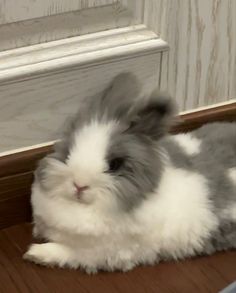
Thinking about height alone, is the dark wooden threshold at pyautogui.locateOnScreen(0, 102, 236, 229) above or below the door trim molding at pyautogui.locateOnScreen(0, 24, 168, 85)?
below

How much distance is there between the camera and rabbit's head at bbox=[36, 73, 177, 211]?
1175mm

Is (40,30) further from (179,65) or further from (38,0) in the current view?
(179,65)

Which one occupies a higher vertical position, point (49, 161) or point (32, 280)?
point (49, 161)

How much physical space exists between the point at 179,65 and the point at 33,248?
43cm

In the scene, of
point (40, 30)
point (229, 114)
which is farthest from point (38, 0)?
point (229, 114)

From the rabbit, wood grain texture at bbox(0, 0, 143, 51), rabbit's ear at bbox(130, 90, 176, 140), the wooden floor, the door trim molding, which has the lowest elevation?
the wooden floor

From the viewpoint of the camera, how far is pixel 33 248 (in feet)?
4.19

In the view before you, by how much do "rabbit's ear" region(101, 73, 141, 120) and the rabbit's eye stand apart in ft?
0.22

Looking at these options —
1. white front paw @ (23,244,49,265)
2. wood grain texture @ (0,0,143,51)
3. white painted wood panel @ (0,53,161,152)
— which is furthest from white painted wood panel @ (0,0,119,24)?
white front paw @ (23,244,49,265)

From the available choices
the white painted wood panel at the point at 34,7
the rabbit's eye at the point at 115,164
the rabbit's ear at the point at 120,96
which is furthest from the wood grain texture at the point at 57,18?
the rabbit's eye at the point at 115,164

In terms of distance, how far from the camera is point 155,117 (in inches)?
46.8

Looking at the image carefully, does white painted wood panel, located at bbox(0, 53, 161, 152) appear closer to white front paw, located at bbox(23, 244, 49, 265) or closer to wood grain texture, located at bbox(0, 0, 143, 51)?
wood grain texture, located at bbox(0, 0, 143, 51)

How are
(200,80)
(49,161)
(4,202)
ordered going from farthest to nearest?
(200,80) → (4,202) → (49,161)

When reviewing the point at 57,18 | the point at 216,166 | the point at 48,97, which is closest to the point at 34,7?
the point at 57,18
